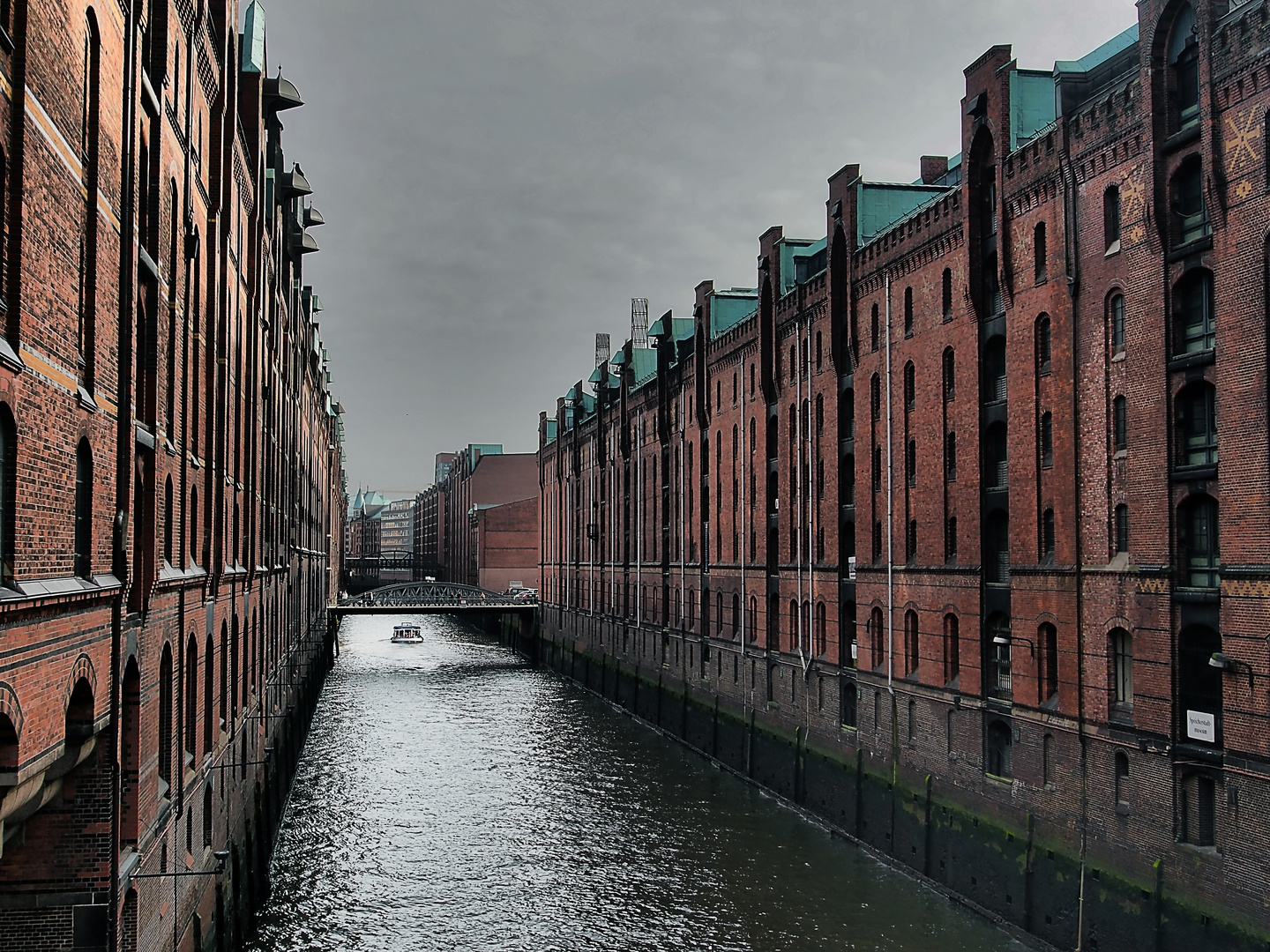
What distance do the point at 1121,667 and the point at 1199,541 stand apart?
2.87m

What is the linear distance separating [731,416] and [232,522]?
22887mm

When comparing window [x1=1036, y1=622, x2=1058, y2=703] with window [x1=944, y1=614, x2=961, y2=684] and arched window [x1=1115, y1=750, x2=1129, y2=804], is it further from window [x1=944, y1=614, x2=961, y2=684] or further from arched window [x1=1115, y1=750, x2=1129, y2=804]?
window [x1=944, y1=614, x2=961, y2=684]

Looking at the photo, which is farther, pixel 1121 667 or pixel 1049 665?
pixel 1049 665

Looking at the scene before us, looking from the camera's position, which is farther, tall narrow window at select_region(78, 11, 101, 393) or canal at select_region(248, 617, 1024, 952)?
canal at select_region(248, 617, 1024, 952)

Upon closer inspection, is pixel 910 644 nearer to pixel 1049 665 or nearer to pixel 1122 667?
pixel 1049 665

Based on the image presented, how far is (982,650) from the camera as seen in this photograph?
24.0 meters

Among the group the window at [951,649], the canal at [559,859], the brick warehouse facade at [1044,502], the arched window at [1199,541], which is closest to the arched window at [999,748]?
the brick warehouse facade at [1044,502]

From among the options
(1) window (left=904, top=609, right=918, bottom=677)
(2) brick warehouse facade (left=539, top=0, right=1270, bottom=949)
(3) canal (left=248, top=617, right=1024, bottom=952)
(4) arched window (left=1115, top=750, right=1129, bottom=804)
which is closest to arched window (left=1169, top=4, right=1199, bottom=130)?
(2) brick warehouse facade (left=539, top=0, right=1270, bottom=949)

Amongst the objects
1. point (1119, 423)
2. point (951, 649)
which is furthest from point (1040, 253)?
point (951, 649)

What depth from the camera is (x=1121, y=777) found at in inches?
760

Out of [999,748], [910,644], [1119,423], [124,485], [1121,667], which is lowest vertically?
[999,748]

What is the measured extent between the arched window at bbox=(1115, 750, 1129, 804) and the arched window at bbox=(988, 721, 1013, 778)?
3.45 m

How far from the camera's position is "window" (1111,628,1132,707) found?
19656 mm

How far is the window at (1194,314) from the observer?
18.0m
